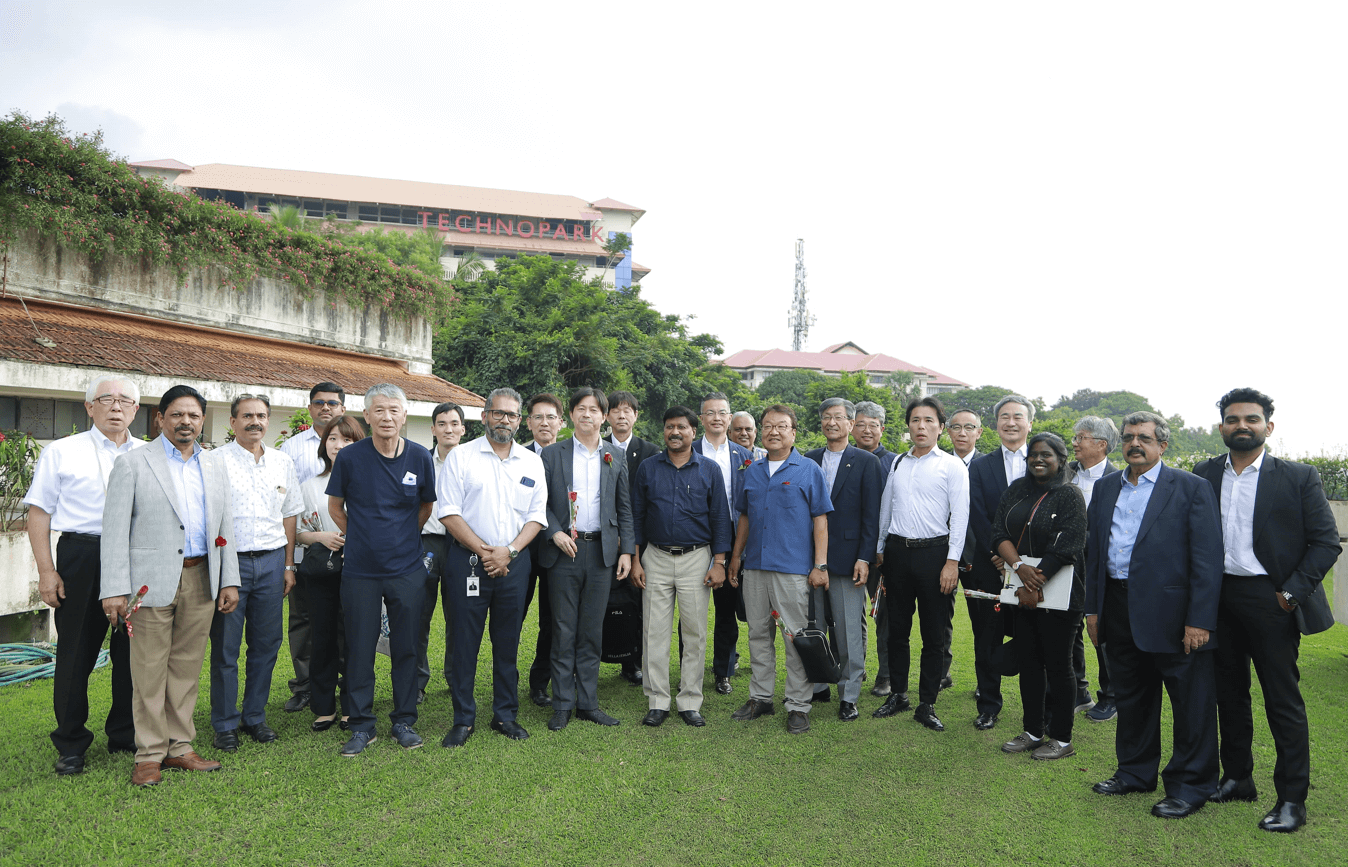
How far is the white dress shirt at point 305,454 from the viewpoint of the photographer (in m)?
4.91

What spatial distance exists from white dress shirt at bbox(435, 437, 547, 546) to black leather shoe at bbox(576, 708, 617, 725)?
120cm

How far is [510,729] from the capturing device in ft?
14.4

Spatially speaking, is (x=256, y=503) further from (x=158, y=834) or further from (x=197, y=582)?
(x=158, y=834)

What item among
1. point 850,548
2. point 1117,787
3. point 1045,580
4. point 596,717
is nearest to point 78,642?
point 596,717

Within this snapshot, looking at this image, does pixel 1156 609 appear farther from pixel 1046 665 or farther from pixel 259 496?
pixel 259 496

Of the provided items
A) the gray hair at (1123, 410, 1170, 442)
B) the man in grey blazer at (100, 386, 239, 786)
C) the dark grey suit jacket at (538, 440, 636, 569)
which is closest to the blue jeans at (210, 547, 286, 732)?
the man in grey blazer at (100, 386, 239, 786)

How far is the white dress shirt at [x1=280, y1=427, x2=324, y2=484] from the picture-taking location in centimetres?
491

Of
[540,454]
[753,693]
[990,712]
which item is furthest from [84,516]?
[990,712]

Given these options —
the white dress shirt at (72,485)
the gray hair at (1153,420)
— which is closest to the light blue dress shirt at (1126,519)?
the gray hair at (1153,420)

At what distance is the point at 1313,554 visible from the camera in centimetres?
344

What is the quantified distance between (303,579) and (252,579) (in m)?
0.43

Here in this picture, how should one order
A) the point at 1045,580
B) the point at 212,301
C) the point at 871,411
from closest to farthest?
the point at 1045,580, the point at 871,411, the point at 212,301

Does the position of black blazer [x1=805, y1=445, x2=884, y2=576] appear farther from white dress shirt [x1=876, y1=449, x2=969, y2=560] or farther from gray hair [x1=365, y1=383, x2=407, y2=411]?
gray hair [x1=365, y1=383, x2=407, y2=411]

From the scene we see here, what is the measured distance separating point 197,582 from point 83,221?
21.4 feet
